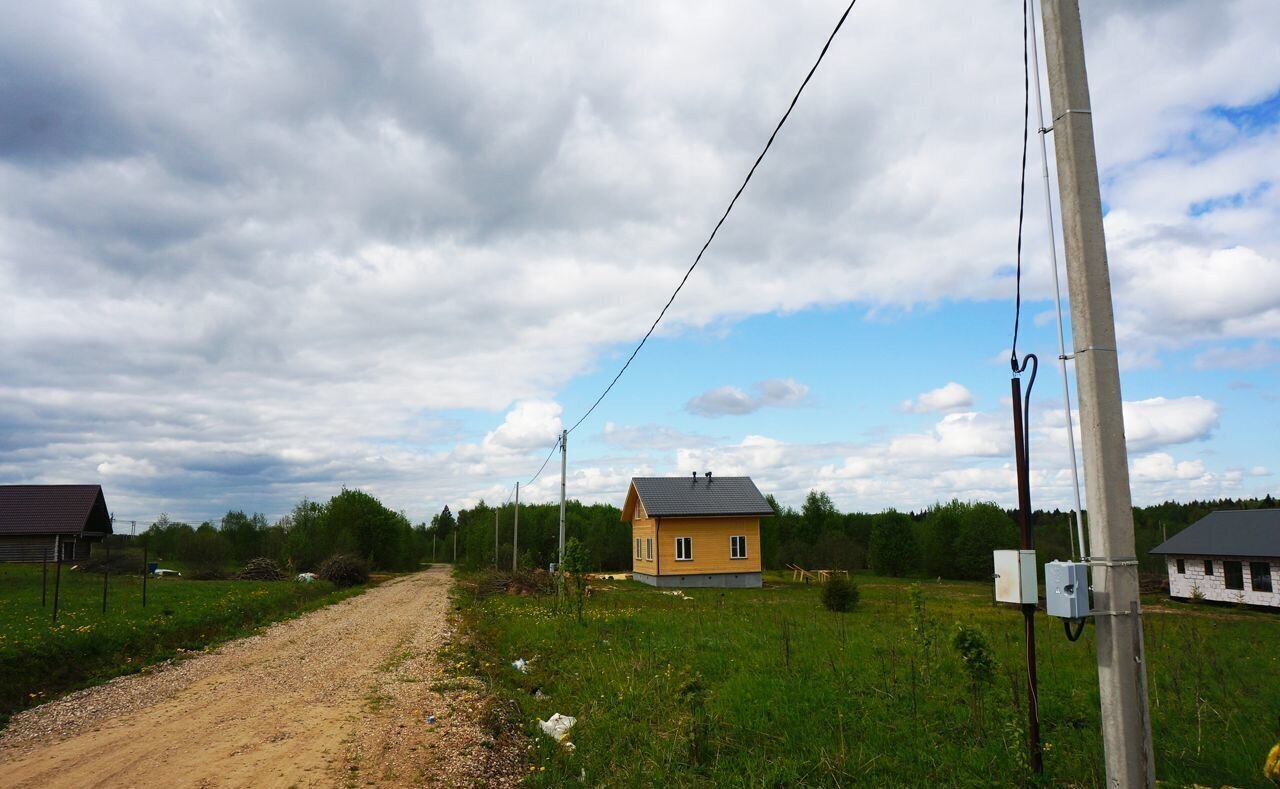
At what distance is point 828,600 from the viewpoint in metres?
19.9

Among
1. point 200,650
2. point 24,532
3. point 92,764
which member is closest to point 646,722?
point 92,764

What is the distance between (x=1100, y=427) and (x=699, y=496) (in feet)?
101

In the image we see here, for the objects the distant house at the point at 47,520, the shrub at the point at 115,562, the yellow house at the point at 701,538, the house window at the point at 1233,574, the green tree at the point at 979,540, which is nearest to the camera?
the house window at the point at 1233,574

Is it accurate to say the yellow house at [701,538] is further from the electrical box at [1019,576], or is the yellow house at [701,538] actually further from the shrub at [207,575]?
the electrical box at [1019,576]

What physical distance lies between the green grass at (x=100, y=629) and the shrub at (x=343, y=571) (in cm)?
1238

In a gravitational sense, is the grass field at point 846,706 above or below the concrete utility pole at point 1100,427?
below

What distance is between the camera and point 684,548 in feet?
107

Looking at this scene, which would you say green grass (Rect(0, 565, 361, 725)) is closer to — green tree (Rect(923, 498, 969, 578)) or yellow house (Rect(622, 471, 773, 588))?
yellow house (Rect(622, 471, 773, 588))

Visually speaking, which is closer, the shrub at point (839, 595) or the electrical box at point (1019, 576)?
the electrical box at point (1019, 576)

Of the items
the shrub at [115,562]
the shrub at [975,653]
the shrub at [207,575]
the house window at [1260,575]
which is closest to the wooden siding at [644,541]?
the shrub at [207,575]

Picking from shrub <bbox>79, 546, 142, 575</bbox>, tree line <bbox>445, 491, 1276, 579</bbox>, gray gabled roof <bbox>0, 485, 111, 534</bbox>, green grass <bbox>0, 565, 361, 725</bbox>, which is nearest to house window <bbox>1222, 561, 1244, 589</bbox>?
tree line <bbox>445, 491, 1276, 579</bbox>

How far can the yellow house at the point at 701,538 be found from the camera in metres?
32.4

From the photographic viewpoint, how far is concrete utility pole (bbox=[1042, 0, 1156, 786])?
353 centimetres

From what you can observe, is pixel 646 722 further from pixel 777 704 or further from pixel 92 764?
pixel 92 764
